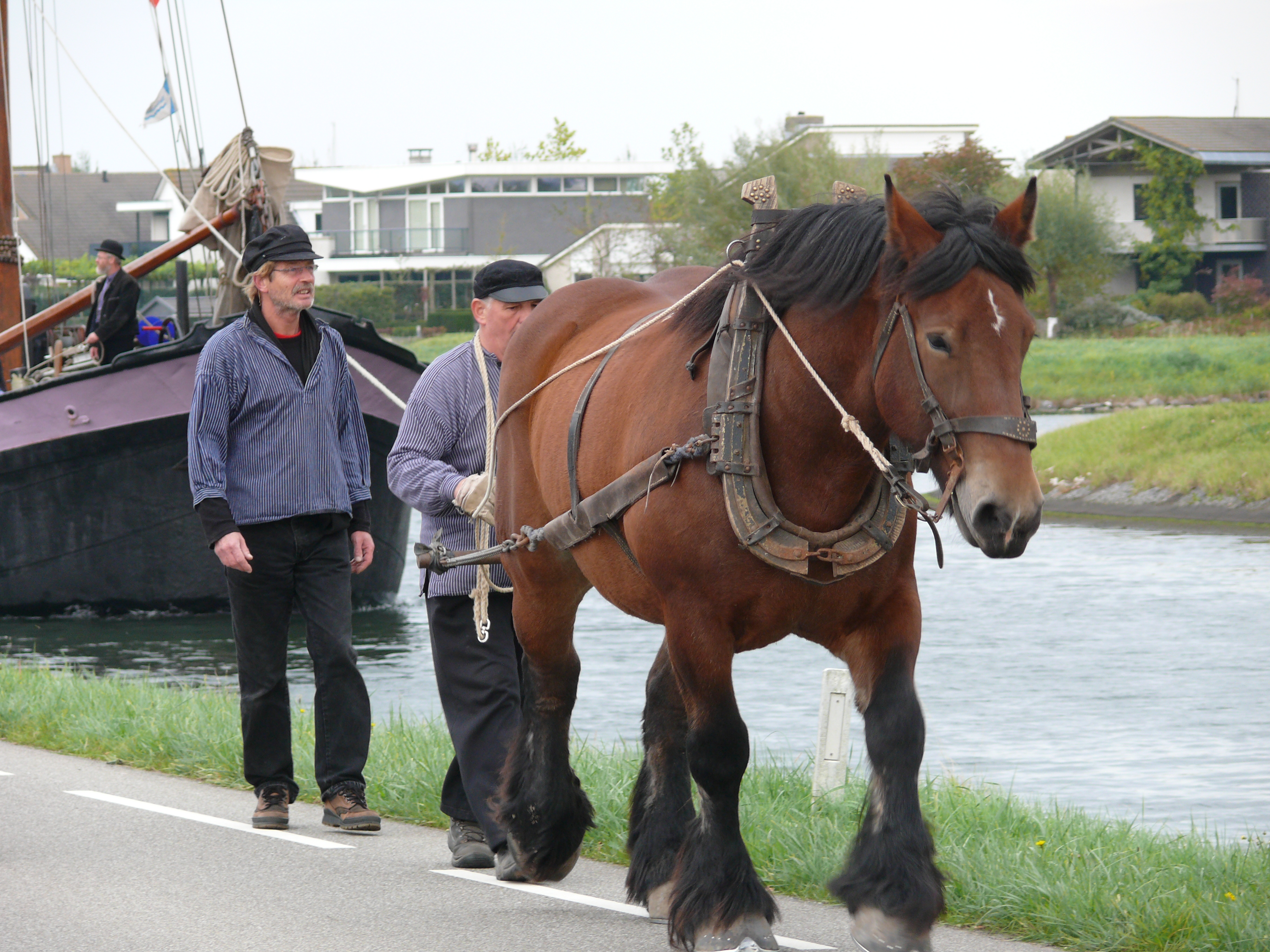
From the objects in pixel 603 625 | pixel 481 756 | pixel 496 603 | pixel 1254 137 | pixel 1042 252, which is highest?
pixel 1254 137

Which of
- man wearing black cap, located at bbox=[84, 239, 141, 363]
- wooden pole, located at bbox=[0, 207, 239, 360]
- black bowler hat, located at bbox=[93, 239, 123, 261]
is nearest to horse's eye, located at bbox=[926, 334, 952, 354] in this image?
black bowler hat, located at bbox=[93, 239, 123, 261]

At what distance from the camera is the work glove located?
6082 millimetres

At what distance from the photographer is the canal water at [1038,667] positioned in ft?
29.9

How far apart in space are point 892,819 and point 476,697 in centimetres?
216

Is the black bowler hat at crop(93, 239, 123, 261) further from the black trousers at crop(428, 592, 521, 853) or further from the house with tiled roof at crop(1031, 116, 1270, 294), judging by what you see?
the house with tiled roof at crop(1031, 116, 1270, 294)

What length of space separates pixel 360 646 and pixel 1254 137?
59398mm

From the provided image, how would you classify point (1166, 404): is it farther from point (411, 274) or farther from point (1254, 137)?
point (411, 274)

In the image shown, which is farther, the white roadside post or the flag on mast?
the flag on mast

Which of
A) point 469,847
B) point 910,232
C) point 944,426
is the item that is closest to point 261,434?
point 469,847

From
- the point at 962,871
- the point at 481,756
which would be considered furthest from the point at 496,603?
the point at 962,871

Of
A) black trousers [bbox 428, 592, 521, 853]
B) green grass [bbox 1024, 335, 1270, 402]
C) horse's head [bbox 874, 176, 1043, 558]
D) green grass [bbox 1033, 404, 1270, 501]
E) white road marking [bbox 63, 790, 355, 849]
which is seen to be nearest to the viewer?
horse's head [bbox 874, 176, 1043, 558]

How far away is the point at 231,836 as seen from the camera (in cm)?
649

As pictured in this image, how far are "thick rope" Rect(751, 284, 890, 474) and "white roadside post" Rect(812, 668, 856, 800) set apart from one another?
2.46 metres

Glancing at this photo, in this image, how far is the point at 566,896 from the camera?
18.3 ft
